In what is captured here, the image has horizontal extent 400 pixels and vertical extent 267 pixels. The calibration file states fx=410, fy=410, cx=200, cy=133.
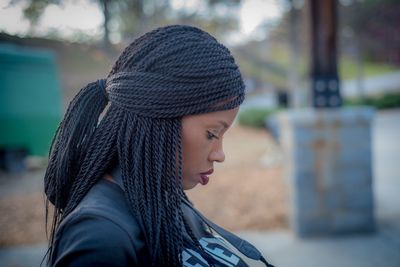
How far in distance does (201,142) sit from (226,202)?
4331 millimetres

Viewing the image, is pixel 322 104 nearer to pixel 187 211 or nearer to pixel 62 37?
pixel 187 211

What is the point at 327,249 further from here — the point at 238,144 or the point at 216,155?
the point at 238,144

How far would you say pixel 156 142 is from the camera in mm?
1130

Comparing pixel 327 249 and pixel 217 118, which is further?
pixel 327 249

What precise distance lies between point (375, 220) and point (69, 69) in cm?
1270

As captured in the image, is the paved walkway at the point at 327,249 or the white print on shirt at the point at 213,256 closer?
the white print on shirt at the point at 213,256

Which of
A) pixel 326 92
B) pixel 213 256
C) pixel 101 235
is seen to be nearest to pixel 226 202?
pixel 326 92

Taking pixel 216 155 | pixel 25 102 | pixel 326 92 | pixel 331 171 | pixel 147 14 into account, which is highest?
pixel 147 14

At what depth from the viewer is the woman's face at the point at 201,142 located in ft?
3.83

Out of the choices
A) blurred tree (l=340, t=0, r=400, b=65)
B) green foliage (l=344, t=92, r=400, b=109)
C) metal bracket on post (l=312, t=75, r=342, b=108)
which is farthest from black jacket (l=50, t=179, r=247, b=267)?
green foliage (l=344, t=92, r=400, b=109)

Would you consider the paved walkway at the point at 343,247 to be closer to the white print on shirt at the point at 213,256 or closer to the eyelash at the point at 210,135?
the white print on shirt at the point at 213,256

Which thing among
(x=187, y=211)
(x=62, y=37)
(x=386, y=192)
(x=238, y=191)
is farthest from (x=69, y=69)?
(x=187, y=211)

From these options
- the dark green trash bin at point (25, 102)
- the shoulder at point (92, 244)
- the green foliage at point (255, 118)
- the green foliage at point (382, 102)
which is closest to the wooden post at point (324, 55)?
the shoulder at point (92, 244)

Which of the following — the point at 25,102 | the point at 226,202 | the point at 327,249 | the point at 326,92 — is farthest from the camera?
the point at 25,102
